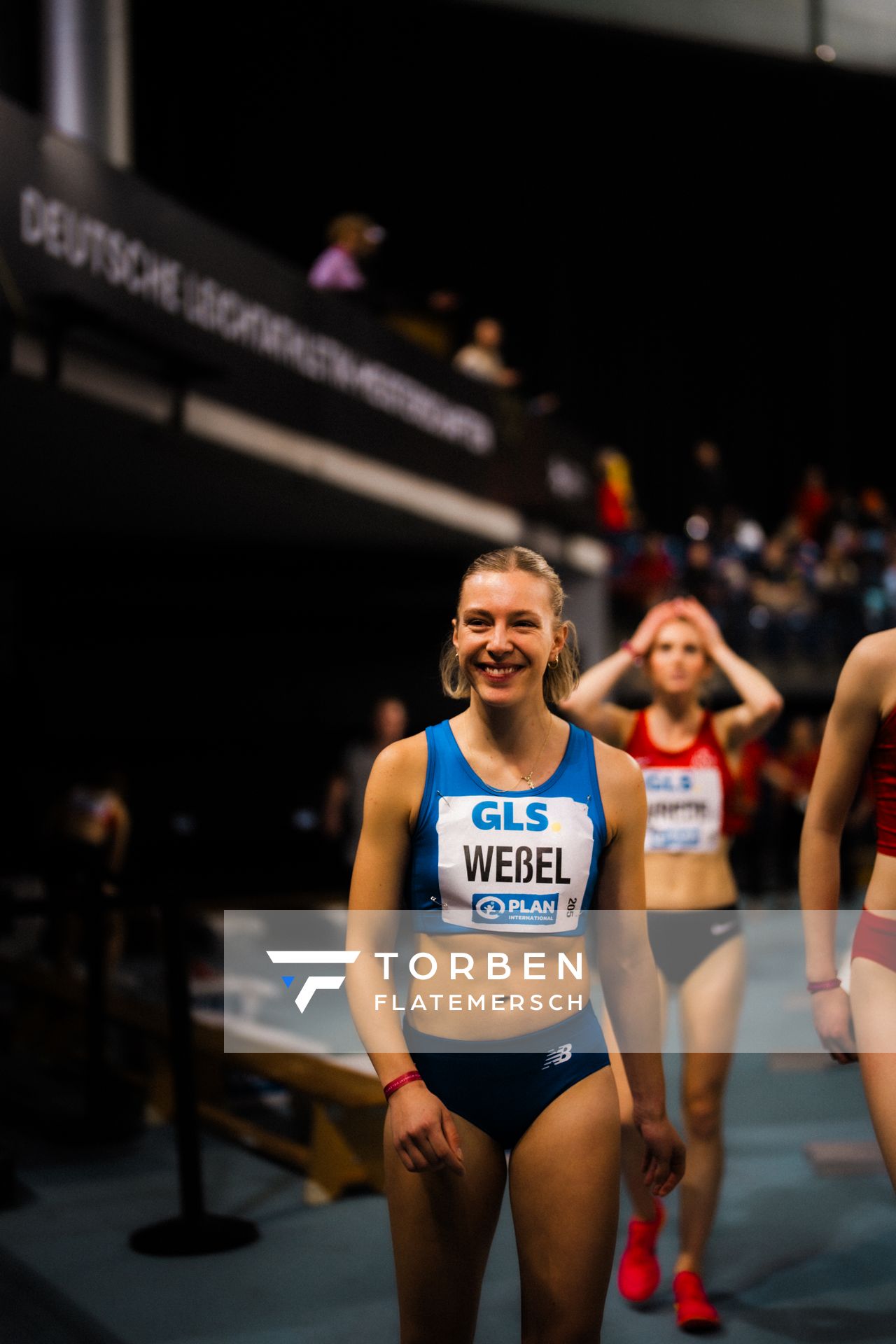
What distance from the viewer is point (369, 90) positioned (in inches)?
577

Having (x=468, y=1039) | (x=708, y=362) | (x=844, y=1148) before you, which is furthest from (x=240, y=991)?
(x=708, y=362)

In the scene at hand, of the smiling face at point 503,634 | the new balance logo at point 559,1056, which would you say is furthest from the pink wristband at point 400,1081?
the smiling face at point 503,634

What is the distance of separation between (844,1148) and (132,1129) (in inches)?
114

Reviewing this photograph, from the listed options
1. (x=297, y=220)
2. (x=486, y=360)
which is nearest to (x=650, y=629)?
(x=486, y=360)

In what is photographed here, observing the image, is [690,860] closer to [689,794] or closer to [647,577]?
[689,794]

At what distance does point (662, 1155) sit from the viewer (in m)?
2.18

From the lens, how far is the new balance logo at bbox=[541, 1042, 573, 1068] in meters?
2.13

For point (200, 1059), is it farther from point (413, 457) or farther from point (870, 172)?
point (870, 172)

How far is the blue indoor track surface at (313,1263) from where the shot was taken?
3287 millimetres

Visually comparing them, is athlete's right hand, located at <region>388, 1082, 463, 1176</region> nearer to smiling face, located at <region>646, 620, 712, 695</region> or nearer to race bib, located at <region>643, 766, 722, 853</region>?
race bib, located at <region>643, 766, 722, 853</region>

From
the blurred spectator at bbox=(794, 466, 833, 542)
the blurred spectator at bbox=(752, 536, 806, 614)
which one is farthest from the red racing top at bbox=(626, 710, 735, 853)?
the blurred spectator at bbox=(794, 466, 833, 542)

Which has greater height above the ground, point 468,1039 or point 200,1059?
point 468,1039

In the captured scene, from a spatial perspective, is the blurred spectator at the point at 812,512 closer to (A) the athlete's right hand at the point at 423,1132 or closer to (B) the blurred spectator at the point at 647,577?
(B) the blurred spectator at the point at 647,577

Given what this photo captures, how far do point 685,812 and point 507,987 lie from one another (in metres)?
1.74
